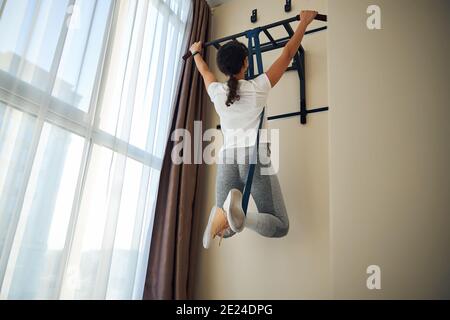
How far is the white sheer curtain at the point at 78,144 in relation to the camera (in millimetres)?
1222

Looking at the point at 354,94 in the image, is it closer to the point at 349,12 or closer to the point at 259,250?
the point at 349,12

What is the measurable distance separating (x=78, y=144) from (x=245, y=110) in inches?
32.4

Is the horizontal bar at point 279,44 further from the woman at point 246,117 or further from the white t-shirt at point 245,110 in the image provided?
the white t-shirt at point 245,110

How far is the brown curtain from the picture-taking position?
184cm

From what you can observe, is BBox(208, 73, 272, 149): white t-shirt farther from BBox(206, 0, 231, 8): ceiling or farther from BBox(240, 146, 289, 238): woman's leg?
BBox(206, 0, 231, 8): ceiling

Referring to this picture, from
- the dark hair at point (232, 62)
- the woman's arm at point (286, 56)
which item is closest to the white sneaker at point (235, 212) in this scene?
the dark hair at point (232, 62)

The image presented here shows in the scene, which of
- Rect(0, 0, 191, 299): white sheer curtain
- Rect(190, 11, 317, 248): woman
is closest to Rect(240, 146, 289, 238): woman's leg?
Rect(190, 11, 317, 248): woman

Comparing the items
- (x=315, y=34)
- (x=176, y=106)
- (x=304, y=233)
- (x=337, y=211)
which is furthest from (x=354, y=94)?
(x=176, y=106)

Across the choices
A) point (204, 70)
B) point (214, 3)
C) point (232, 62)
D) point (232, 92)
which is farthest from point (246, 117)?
point (214, 3)

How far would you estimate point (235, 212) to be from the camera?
1324mm

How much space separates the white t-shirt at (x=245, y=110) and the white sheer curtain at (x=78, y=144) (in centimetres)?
56

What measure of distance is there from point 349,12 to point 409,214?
3.02 feet

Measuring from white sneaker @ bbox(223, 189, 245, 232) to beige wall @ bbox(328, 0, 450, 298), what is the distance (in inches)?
14.9

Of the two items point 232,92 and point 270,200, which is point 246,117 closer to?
point 232,92
